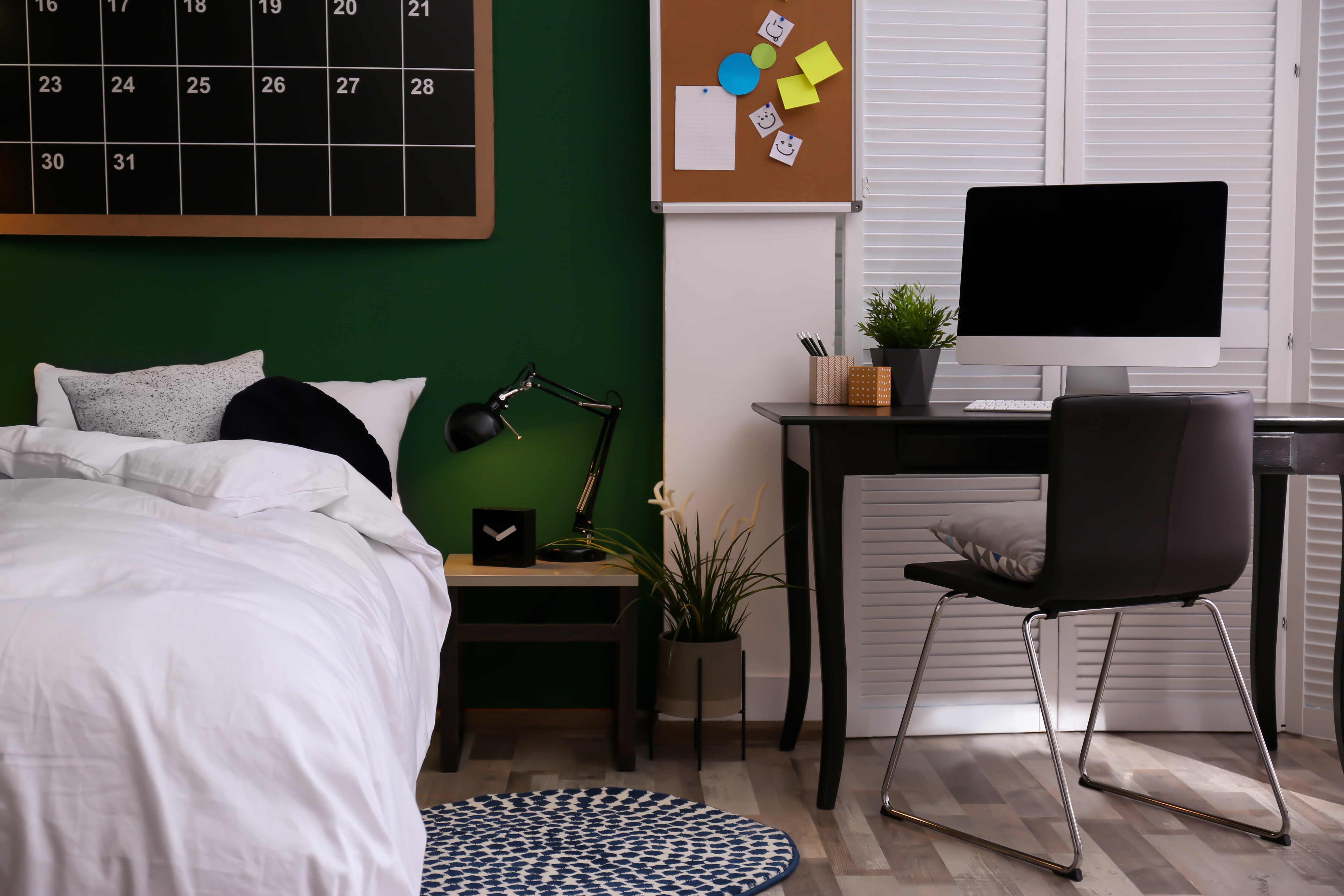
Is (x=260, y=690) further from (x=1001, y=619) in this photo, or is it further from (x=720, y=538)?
(x=1001, y=619)

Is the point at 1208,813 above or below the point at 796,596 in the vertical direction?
below

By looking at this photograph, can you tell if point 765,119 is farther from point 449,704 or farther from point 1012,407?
point 449,704

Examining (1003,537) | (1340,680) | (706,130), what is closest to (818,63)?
(706,130)

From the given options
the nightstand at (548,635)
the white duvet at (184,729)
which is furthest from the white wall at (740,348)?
the white duvet at (184,729)

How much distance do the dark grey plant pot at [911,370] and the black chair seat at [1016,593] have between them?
0.48 m

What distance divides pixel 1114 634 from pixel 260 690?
6.03 ft

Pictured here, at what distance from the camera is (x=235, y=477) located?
5.57 ft

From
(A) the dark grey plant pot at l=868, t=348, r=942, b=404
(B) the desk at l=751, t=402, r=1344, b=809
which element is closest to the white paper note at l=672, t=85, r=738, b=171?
(A) the dark grey plant pot at l=868, t=348, r=942, b=404

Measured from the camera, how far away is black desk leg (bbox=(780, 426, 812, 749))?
8.24ft

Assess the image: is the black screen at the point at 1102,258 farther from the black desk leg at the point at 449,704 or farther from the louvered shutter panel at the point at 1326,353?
the black desk leg at the point at 449,704

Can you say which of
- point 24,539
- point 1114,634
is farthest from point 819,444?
point 24,539

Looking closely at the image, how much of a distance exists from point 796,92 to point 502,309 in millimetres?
935

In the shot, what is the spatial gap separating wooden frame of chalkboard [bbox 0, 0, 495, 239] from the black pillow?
497 mm

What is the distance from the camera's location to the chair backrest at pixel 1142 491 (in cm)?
177
